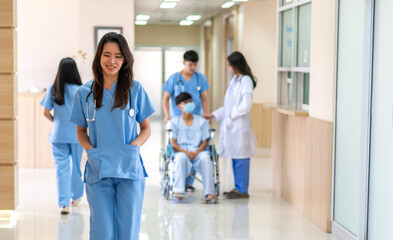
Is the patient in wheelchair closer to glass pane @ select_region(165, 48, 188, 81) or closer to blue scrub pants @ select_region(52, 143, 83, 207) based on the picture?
blue scrub pants @ select_region(52, 143, 83, 207)

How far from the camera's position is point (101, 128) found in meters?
3.40

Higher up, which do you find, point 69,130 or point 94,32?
point 94,32

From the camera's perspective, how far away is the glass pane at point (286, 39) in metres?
7.08

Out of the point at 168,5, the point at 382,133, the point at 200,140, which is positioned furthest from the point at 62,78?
the point at 168,5

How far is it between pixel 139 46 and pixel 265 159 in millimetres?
11038

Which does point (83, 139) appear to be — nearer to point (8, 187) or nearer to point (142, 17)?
point (8, 187)

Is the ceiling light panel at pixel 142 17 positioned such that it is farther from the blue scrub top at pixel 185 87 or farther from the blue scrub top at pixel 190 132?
the blue scrub top at pixel 190 132

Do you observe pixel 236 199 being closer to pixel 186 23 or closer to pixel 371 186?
pixel 371 186

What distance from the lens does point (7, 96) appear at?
213 inches

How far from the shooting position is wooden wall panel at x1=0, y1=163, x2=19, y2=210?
546 cm

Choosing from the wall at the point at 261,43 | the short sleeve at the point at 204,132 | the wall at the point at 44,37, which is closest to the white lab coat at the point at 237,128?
the short sleeve at the point at 204,132

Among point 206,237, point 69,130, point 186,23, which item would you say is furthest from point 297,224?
point 186,23

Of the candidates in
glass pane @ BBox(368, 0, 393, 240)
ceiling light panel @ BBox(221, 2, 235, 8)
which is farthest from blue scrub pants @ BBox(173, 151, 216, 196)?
ceiling light panel @ BBox(221, 2, 235, 8)

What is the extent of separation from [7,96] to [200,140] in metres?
2.06
